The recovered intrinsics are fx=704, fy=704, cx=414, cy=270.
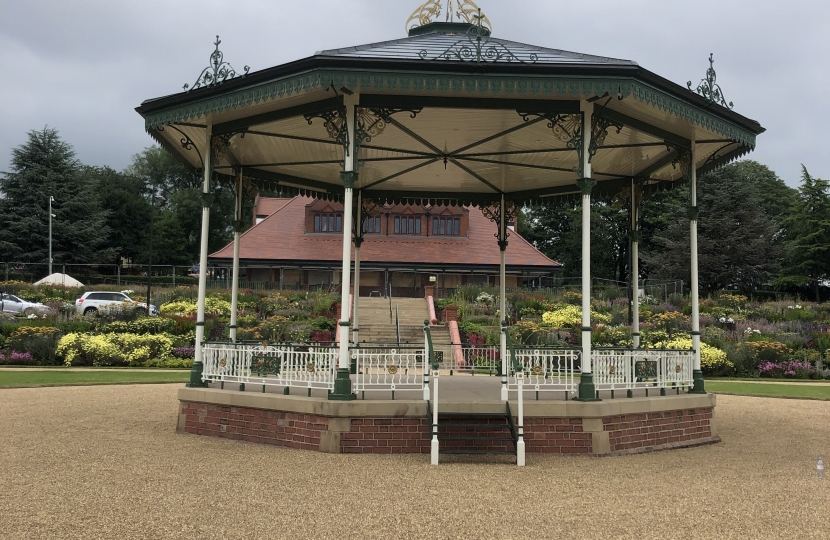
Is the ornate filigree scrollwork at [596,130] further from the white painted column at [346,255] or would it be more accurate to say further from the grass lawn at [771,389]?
the grass lawn at [771,389]

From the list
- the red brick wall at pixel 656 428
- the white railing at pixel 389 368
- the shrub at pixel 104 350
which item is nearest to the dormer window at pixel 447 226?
the shrub at pixel 104 350

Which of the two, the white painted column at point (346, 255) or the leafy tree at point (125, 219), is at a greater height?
the leafy tree at point (125, 219)

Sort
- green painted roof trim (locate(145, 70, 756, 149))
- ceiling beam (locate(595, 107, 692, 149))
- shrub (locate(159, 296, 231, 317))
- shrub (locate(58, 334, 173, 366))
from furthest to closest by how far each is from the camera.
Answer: shrub (locate(159, 296, 231, 317)), shrub (locate(58, 334, 173, 366)), ceiling beam (locate(595, 107, 692, 149)), green painted roof trim (locate(145, 70, 756, 149))

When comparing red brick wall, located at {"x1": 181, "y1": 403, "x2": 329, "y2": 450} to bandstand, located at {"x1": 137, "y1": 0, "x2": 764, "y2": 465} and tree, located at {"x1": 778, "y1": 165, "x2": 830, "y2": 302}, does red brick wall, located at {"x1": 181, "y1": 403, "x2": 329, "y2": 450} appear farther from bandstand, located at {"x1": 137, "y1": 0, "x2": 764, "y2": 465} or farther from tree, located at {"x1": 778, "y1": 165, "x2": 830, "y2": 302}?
tree, located at {"x1": 778, "y1": 165, "x2": 830, "y2": 302}

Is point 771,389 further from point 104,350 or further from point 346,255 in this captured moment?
point 104,350

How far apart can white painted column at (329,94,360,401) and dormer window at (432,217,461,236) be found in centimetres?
3702

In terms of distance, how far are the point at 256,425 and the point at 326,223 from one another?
36596 mm

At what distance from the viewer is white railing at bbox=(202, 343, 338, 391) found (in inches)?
398

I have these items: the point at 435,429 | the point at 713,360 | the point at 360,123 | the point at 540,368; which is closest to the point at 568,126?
the point at 360,123

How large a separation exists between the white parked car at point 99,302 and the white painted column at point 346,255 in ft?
84.2

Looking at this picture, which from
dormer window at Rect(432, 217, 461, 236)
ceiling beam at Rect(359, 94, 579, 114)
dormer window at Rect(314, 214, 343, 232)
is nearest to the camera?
ceiling beam at Rect(359, 94, 579, 114)

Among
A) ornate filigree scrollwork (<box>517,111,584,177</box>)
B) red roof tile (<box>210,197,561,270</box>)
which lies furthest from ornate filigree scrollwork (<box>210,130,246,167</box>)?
red roof tile (<box>210,197,561,270</box>)

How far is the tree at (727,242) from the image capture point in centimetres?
4947

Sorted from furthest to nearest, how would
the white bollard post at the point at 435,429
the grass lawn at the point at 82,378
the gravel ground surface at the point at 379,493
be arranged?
the grass lawn at the point at 82,378 → the white bollard post at the point at 435,429 → the gravel ground surface at the point at 379,493
